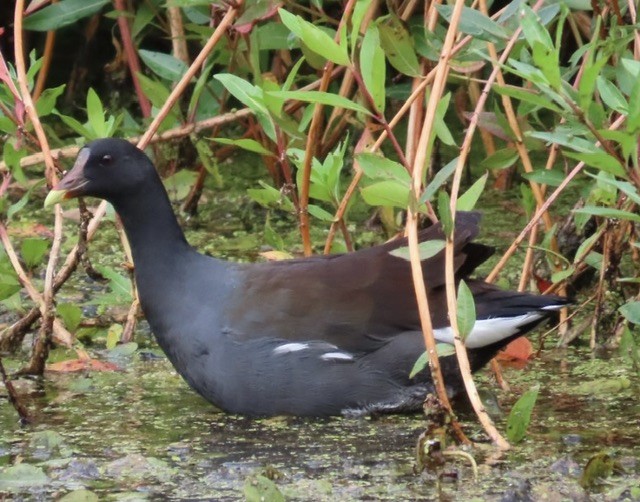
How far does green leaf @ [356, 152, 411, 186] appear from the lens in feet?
8.98

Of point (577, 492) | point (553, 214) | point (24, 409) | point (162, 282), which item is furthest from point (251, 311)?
point (553, 214)

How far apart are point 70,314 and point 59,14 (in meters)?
1.26

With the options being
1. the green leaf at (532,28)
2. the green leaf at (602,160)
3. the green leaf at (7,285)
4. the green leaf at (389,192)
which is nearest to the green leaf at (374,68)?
the green leaf at (389,192)

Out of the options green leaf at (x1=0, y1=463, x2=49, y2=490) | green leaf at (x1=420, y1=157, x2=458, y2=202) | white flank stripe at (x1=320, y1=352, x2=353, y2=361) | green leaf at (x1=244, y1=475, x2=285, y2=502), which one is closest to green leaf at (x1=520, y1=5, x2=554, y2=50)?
green leaf at (x1=420, y1=157, x2=458, y2=202)

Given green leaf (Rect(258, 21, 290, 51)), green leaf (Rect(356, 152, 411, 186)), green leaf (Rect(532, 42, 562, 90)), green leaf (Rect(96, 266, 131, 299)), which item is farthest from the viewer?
green leaf (Rect(258, 21, 290, 51))

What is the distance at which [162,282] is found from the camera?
357 centimetres

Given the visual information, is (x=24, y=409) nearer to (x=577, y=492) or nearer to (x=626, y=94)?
(x=577, y=492)

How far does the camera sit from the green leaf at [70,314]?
3707 mm

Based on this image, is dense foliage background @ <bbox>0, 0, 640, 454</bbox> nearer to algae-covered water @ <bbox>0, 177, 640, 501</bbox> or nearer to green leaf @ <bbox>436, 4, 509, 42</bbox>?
green leaf @ <bbox>436, 4, 509, 42</bbox>

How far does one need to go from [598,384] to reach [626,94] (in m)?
0.75

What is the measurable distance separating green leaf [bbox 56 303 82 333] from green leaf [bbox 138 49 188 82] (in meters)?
1.04

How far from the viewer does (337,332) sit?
3379mm

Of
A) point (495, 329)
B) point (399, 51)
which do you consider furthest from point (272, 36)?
point (495, 329)

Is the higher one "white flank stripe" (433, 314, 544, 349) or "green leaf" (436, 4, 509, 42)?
"green leaf" (436, 4, 509, 42)
